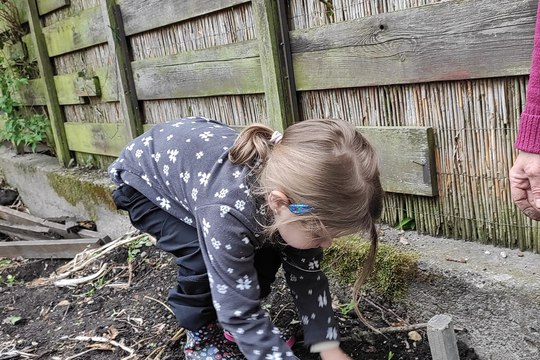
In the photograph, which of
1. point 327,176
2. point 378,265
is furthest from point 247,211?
point 378,265

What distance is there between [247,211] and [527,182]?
79 centimetres

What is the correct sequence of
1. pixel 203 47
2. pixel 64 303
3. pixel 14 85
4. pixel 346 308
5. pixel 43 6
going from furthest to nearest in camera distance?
pixel 14 85, pixel 43 6, pixel 203 47, pixel 64 303, pixel 346 308

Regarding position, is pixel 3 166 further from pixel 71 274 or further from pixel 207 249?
pixel 207 249

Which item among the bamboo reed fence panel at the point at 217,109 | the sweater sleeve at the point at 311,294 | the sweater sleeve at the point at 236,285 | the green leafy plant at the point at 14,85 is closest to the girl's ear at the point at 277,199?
the sweater sleeve at the point at 236,285

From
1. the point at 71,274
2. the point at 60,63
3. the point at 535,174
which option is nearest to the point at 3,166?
the point at 60,63

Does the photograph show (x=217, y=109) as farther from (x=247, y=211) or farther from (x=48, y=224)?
(x=48, y=224)

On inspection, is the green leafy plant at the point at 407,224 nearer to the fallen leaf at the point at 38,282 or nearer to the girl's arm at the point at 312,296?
the girl's arm at the point at 312,296

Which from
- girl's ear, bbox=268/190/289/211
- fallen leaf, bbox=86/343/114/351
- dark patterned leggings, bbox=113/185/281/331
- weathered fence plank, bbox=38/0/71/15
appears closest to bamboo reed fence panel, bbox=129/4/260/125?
weathered fence plank, bbox=38/0/71/15

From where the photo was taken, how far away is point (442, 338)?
5.38 ft

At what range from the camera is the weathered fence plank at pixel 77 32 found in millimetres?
4297

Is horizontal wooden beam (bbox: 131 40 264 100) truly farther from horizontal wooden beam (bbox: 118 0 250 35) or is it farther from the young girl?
the young girl

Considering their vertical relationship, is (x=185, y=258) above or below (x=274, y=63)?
below

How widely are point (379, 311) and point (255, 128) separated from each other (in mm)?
1002

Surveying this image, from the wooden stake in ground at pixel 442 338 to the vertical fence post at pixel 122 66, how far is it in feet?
10.0
